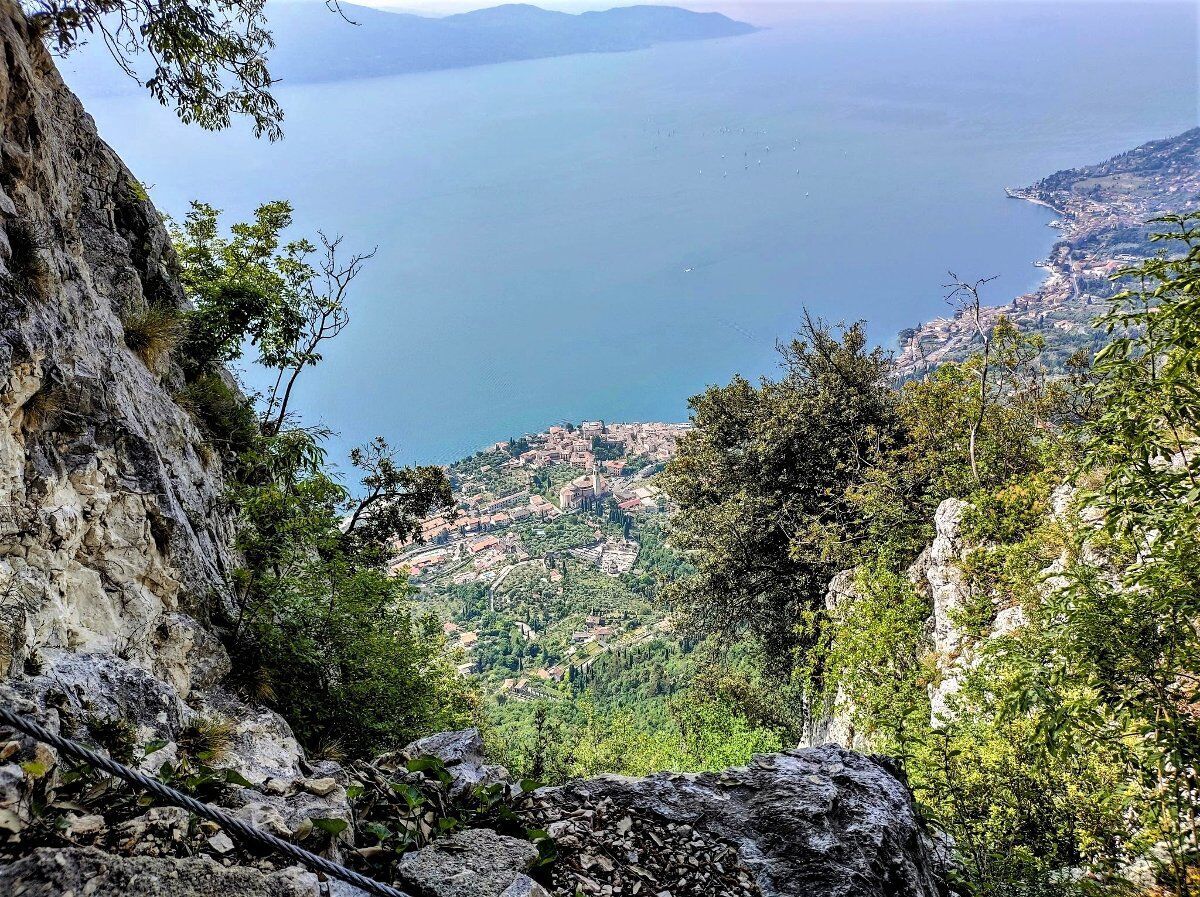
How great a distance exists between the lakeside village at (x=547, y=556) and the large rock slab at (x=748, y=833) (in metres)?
20.0

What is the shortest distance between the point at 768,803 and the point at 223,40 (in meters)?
8.99

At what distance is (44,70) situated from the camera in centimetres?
693

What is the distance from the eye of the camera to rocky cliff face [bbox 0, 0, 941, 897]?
286 centimetres

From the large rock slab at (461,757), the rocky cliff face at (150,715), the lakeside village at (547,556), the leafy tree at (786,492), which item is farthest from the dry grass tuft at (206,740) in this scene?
the lakeside village at (547,556)

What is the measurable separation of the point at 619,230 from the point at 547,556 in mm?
105412

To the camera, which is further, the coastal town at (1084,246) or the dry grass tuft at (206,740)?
the coastal town at (1084,246)

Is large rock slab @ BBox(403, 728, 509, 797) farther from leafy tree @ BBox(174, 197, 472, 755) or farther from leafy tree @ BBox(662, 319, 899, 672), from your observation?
leafy tree @ BBox(662, 319, 899, 672)

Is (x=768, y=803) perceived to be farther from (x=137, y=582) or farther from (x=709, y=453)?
(x=709, y=453)

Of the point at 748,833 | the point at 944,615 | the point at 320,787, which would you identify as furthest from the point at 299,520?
the point at 944,615

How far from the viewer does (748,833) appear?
15.4 ft

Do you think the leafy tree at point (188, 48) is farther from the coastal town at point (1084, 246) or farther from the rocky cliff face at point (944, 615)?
the coastal town at point (1084, 246)

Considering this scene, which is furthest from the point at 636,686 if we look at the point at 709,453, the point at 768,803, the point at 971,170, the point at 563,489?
the point at 971,170

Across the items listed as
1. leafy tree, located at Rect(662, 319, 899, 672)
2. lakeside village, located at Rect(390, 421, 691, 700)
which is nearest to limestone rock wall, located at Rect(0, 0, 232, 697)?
leafy tree, located at Rect(662, 319, 899, 672)

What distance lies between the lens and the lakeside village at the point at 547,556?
112 feet
